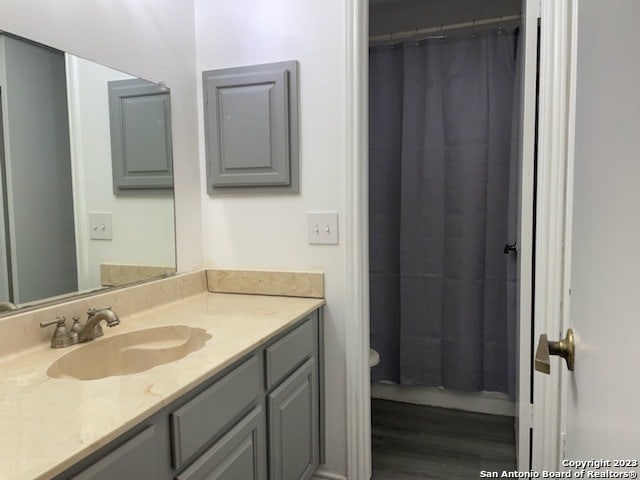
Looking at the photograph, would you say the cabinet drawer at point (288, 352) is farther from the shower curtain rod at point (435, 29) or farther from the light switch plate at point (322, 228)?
the shower curtain rod at point (435, 29)

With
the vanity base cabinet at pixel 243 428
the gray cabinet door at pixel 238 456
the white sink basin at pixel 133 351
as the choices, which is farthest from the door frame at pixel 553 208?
the white sink basin at pixel 133 351

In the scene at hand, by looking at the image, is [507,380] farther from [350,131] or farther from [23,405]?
[23,405]

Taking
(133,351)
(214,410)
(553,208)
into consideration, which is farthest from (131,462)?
(553,208)

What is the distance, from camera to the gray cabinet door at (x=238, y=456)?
1061mm

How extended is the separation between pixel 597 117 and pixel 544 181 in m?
1.04

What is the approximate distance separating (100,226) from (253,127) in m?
0.75

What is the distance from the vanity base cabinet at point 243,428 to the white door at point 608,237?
0.80 meters

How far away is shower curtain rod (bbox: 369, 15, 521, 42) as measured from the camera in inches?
95.6

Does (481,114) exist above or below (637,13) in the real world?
above

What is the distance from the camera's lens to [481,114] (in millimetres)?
2449

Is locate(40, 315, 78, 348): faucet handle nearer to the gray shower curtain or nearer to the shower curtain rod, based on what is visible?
the gray shower curtain

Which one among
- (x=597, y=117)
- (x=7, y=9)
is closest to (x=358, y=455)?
(x=597, y=117)

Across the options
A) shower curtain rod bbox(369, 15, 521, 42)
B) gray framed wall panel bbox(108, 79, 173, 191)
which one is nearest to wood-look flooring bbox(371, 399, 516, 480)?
gray framed wall panel bbox(108, 79, 173, 191)

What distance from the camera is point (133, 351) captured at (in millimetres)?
1388
